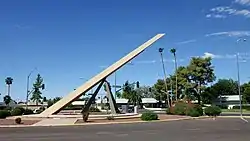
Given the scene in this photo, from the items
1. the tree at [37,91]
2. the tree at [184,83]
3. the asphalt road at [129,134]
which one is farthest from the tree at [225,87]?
the asphalt road at [129,134]

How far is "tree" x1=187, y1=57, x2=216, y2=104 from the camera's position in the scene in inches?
4119

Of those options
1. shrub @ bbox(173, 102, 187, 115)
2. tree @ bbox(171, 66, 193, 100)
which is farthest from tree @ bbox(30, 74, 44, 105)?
shrub @ bbox(173, 102, 187, 115)

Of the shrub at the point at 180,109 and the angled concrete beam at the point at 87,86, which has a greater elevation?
the angled concrete beam at the point at 87,86

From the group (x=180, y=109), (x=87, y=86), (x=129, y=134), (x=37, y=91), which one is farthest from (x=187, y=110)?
(x=37, y=91)

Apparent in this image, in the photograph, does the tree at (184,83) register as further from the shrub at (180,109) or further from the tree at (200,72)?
the shrub at (180,109)

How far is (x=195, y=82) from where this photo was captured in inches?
4286

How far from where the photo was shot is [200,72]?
104m

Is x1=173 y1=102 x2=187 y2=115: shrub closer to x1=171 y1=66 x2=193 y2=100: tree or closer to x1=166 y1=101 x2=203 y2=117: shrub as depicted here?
x1=166 y1=101 x2=203 y2=117: shrub

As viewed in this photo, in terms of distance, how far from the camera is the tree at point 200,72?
105 metres

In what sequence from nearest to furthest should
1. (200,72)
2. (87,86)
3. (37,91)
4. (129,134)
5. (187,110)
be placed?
(129,134) → (87,86) → (187,110) → (200,72) → (37,91)

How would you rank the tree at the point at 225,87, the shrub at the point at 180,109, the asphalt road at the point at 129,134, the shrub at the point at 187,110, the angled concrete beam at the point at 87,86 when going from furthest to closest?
the tree at the point at 225,87 → the shrub at the point at 180,109 → the shrub at the point at 187,110 → the angled concrete beam at the point at 87,86 → the asphalt road at the point at 129,134

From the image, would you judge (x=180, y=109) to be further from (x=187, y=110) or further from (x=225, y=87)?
(x=225, y=87)

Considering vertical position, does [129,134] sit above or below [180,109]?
below

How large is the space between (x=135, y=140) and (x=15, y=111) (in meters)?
38.2
